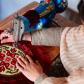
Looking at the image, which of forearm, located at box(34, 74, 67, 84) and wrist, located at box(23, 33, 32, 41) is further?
wrist, located at box(23, 33, 32, 41)

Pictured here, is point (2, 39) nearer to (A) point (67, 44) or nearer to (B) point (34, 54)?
(B) point (34, 54)

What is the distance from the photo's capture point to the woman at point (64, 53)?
27.8 inches

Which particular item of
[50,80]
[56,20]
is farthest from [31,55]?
[56,20]

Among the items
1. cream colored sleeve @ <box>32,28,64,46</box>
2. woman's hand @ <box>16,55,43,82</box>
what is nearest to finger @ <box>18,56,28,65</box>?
woman's hand @ <box>16,55,43,82</box>

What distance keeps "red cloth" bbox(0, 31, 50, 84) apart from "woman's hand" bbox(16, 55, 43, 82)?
2 cm

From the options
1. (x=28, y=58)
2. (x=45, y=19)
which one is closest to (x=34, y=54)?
(x=28, y=58)

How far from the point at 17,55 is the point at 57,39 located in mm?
173

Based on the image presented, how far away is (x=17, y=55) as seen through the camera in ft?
2.65

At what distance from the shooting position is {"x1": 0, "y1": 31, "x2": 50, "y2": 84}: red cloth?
0.75 m

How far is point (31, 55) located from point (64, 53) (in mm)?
125

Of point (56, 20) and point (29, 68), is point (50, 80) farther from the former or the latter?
point (56, 20)

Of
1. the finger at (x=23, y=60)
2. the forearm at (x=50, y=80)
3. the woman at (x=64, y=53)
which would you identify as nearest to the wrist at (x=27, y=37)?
the woman at (x=64, y=53)

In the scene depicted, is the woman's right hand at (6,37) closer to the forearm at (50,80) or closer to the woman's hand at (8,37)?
the woman's hand at (8,37)

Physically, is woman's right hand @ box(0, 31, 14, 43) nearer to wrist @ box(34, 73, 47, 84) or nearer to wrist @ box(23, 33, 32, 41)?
wrist @ box(23, 33, 32, 41)
